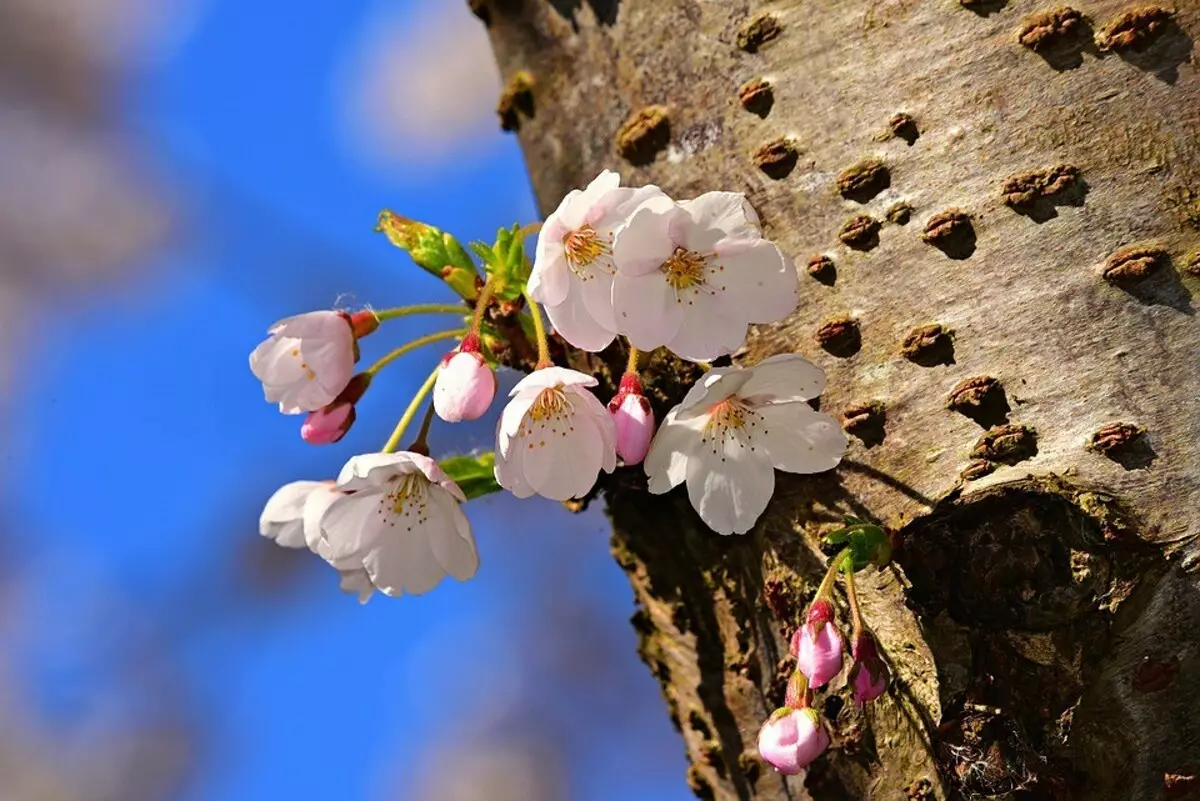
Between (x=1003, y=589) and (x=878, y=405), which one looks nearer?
(x=1003, y=589)

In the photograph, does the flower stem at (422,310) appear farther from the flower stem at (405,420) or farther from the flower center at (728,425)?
the flower center at (728,425)

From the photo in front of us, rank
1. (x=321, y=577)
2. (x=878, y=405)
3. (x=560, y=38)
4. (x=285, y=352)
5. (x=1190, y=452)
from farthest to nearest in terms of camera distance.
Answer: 1. (x=321, y=577)
2. (x=560, y=38)
3. (x=285, y=352)
4. (x=878, y=405)
5. (x=1190, y=452)

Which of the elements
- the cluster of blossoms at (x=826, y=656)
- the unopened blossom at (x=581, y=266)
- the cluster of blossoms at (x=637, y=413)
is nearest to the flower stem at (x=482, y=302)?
the cluster of blossoms at (x=637, y=413)

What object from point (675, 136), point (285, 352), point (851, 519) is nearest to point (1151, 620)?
point (851, 519)

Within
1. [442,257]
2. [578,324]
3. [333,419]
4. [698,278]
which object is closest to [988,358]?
[698,278]

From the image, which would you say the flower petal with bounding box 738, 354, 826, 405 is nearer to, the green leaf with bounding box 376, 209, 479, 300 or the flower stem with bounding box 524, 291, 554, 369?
the flower stem with bounding box 524, 291, 554, 369

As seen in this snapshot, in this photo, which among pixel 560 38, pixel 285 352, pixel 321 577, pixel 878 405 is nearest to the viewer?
pixel 878 405

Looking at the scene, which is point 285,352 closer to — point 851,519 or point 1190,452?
point 851,519
